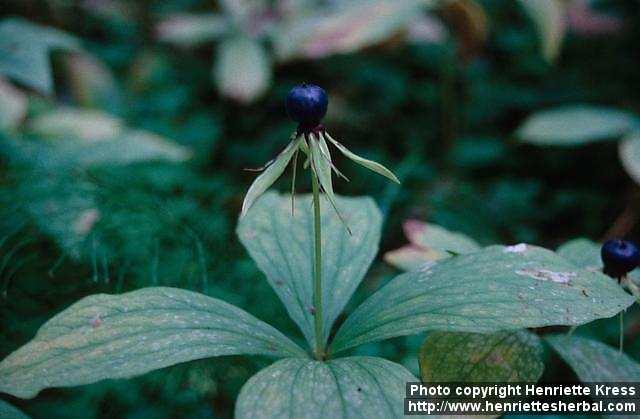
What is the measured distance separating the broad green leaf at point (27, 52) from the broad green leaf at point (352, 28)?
78 centimetres

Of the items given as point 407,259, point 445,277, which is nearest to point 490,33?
point 407,259

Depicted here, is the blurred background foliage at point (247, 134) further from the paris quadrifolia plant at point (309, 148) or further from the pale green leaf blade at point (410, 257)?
the paris quadrifolia plant at point (309, 148)

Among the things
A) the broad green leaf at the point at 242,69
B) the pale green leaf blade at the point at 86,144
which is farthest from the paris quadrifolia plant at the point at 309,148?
the broad green leaf at the point at 242,69

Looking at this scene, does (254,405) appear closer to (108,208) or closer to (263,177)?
(263,177)

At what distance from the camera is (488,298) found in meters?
0.92

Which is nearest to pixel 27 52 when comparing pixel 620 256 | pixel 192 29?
pixel 192 29

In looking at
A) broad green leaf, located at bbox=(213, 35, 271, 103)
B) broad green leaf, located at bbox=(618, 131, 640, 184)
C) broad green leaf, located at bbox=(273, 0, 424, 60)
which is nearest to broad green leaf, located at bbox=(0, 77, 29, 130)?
broad green leaf, located at bbox=(213, 35, 271, 103)

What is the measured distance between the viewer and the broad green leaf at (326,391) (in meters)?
0.78

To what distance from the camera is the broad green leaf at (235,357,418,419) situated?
78 cm

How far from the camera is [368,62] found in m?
2.84

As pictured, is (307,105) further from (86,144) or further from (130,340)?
(86,144)

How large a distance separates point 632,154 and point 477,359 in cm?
113

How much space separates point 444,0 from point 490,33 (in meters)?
0.88

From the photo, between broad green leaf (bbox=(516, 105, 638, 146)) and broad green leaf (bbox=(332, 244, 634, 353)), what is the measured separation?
1.21m
